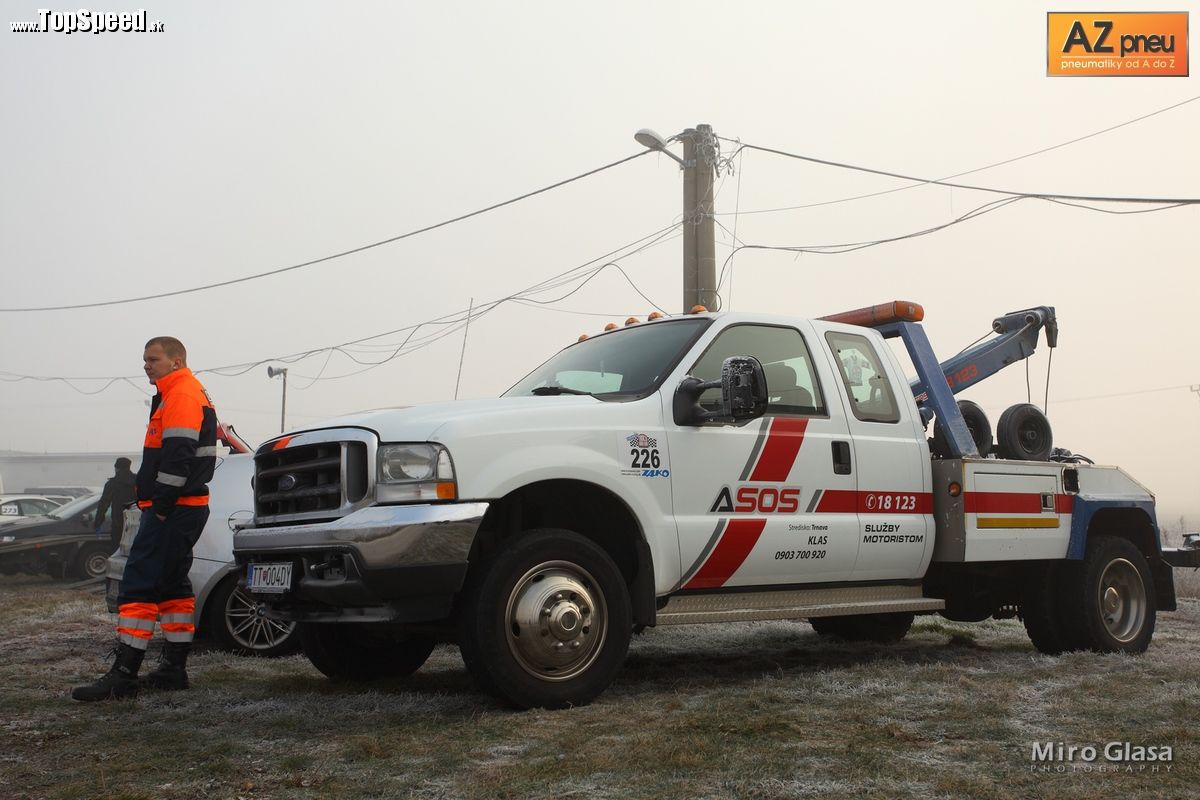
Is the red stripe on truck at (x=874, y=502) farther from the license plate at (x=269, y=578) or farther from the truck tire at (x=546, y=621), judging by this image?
the license plate at (x=269, y=578)

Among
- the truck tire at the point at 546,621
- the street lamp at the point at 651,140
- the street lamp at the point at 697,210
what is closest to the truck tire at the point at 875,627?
the truck tire at the point at 546,621

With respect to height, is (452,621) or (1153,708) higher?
(452,621)

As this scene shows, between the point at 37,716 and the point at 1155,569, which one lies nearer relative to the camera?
the point at 37,716

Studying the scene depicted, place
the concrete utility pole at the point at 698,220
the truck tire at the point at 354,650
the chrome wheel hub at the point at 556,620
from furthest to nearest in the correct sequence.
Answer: the concrete utility pole at the point at 698,220
the truck tire at the point at 354,650
the chrome wheel hub at the point at 556,620

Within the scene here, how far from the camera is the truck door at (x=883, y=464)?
6637 mm

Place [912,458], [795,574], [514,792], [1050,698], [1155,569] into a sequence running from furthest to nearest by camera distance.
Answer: [1155,569] < [912,458] < [795,574] < [1050,698] < [514,792]

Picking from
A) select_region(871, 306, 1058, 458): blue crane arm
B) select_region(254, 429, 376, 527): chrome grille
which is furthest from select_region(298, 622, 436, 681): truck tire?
select_region(871, 306, 1058, 458): blue crane arm

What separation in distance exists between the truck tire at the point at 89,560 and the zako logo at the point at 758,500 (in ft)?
42.2

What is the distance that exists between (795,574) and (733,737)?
69.8 inches

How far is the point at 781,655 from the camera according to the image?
7809 millimetres

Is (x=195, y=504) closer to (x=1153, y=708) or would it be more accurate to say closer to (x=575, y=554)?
(x=575, y=554)

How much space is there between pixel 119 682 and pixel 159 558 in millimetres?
672

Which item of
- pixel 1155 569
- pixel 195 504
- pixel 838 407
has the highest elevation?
pixel 838 407

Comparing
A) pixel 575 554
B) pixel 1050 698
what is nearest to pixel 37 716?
pixel 575 554
